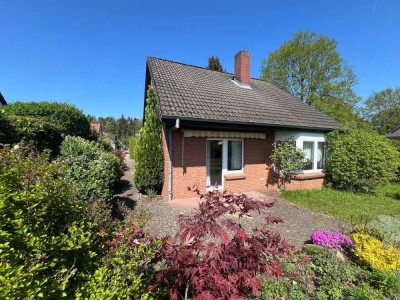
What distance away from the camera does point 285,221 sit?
701 centimetres

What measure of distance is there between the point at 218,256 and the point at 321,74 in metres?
31.0

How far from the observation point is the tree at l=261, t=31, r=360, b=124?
87.9 feet

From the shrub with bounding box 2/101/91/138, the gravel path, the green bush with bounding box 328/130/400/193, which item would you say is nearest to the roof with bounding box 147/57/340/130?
the green bush with bounding box 328/130/400/193

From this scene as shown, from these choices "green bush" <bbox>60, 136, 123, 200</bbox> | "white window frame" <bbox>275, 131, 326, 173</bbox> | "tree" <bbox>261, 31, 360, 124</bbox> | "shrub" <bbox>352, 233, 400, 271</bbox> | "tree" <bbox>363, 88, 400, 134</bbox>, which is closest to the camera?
"shrub" <bbox>352, 233, 400, 271</bbox>

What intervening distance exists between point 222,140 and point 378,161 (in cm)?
805

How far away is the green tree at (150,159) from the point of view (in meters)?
9.54

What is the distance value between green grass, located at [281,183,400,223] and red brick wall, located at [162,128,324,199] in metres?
1.16

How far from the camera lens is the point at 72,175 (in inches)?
249

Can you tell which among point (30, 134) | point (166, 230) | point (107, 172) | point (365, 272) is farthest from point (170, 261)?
point (30, 134)

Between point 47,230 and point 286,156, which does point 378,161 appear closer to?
point 286,156

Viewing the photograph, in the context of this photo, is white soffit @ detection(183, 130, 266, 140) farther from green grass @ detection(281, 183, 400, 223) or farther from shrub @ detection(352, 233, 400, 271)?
shrub @ detection(352, 233, 400, 271)

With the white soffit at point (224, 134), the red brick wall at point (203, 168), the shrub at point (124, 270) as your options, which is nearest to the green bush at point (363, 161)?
the red brick wall at point (203, 168)

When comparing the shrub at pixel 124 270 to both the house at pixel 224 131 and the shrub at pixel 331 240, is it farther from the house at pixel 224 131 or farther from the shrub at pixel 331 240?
the house at pixel 224 131

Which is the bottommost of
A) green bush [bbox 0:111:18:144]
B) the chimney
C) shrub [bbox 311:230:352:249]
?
shrub [bbox 311:230:352:249]
